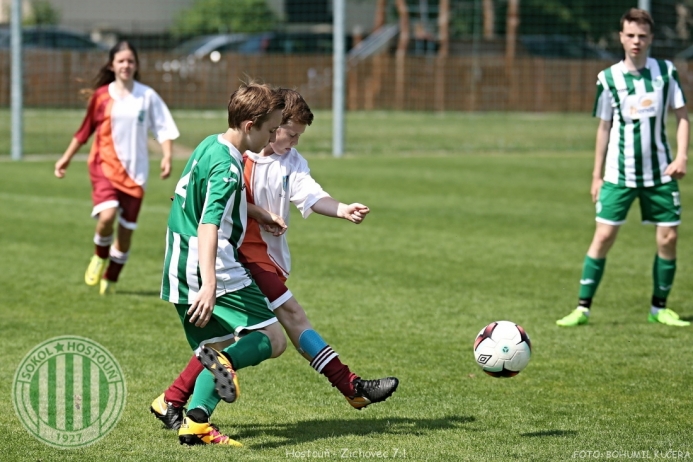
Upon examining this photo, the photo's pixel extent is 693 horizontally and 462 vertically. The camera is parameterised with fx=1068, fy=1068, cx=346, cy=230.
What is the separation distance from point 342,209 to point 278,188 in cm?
34

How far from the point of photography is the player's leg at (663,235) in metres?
7.19

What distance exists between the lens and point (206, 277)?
4.20 metres

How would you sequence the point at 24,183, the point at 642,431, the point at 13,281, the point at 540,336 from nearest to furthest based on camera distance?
the point at 642,431
the point at 540,336
the point at 13,281
the point at 24,183

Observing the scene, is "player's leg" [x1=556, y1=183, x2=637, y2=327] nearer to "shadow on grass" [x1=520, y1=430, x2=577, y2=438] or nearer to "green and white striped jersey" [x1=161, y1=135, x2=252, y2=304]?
"shadow on grass" [x1=520, y1=430, x2=577, y2=438]

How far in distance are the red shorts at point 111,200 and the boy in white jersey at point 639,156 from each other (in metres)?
3.33

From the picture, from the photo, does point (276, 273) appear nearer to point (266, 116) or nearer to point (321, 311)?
point (266, 116)

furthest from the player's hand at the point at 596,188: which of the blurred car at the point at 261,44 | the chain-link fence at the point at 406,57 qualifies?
the blurred car at the point at 261,44

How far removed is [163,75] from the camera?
80.8ft

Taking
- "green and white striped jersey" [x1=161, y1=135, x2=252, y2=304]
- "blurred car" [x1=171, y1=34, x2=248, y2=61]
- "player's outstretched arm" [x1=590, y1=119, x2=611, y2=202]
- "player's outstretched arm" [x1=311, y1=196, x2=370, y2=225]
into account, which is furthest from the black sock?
"blurred car" [x1=171, y1=34, x2=248, y2=61]

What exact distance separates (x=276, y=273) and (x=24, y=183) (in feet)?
34.9

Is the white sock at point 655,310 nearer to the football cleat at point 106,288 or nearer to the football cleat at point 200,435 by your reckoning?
the football cleat at point 200,435

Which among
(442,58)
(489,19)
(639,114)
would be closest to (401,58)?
(442,58)

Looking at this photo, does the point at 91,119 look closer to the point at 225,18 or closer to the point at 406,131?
the point at 406,131

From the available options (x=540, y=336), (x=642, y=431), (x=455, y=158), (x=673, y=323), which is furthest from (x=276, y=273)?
(x=455, y=158)
